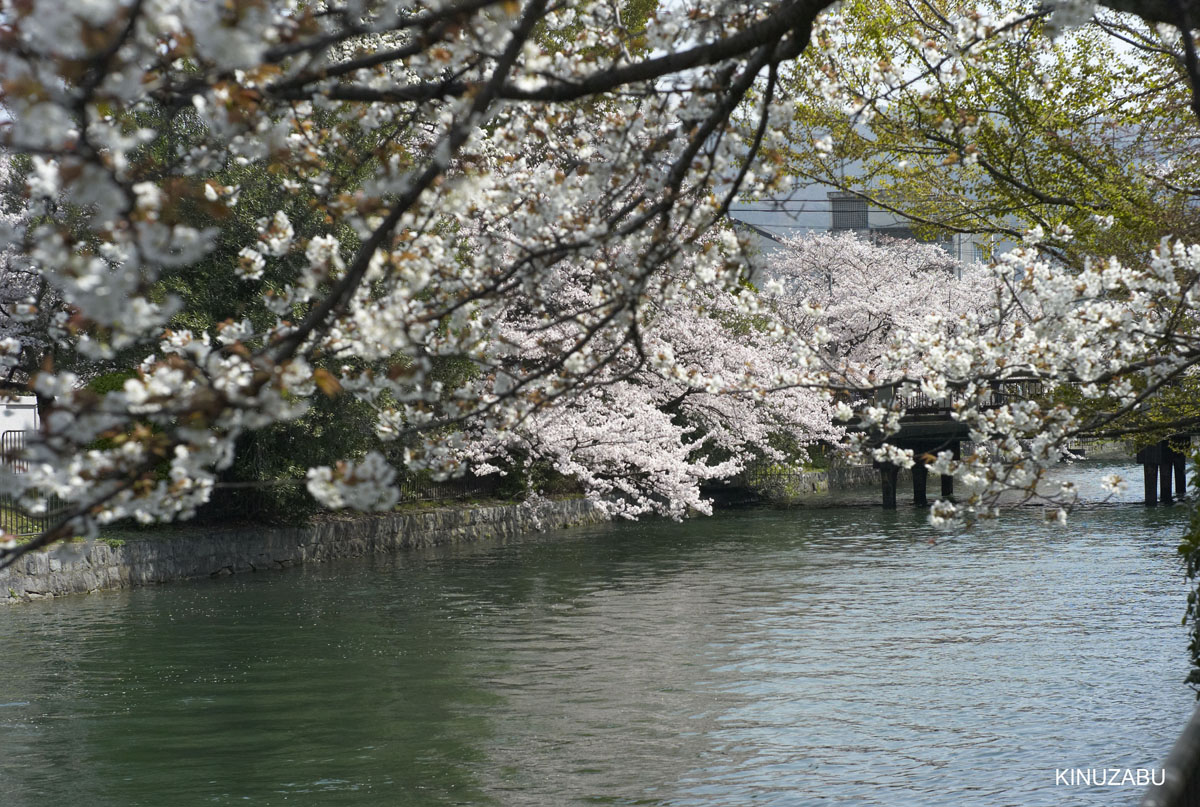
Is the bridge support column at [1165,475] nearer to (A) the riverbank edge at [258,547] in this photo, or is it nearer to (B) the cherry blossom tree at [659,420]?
(B) the cherry blossom tree at [659,420]

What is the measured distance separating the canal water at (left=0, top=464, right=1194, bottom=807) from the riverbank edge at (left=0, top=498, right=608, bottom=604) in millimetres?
489

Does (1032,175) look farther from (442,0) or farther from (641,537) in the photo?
(641,537)

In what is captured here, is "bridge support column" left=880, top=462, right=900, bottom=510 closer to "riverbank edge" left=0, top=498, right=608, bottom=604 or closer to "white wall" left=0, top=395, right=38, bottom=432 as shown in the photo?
"riverbank edge" left=0, top=498, right=608, bottom=604

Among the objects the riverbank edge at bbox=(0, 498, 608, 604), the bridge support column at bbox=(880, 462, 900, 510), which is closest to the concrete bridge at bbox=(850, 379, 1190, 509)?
the bridge support column at bbox=(880, 462, 900, 510)

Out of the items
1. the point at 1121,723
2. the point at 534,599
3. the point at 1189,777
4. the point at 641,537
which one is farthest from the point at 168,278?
the point at 1189,777

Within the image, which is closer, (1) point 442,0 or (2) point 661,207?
(1) point 442,0

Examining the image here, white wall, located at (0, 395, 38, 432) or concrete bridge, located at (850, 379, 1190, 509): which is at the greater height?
white wall, located at (0, 395, 38, 432)

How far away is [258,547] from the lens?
67.2 ft

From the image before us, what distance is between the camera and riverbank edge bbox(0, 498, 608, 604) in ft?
56.0

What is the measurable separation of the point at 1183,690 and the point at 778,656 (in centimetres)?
384

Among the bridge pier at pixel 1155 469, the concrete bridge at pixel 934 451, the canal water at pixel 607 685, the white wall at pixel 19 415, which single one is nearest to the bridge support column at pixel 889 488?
the concrete bridge at pixel 934 451

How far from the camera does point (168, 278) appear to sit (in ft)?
62.2

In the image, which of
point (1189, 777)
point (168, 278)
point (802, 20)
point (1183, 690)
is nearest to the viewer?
point (1189, 777)

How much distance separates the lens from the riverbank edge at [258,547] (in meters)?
17.1
